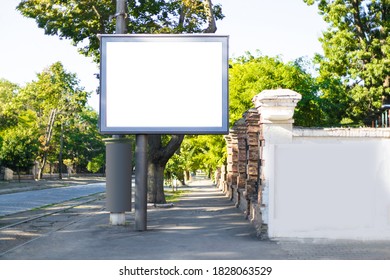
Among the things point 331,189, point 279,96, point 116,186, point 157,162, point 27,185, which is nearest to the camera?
point 279,96

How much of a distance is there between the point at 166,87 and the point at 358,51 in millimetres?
21645

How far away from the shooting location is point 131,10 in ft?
88.2

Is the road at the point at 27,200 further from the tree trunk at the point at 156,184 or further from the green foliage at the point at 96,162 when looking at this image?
the green foliage at the point at 96,162

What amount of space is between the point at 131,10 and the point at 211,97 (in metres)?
13.7

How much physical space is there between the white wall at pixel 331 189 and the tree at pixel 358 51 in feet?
66.7

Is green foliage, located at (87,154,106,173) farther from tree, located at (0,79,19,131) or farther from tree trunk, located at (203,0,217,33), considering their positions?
tree trunk, located at (203,0,217,33)

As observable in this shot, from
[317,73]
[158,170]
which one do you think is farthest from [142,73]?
[317,73]

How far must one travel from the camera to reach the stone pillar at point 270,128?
13328 millimetres

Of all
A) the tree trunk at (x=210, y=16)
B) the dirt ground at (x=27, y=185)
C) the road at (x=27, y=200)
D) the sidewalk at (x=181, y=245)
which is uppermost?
the tree trunk at (x=210, y=16)

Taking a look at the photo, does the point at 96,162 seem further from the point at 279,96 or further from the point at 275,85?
the point at 279,96

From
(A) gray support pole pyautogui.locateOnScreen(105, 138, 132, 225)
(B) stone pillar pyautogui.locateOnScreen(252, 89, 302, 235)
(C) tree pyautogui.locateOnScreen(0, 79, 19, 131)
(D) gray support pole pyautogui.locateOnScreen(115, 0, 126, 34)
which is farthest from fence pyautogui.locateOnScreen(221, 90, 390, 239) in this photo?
(C) tree pyautogui.locateOnScreen(0, 79, 19, 131)

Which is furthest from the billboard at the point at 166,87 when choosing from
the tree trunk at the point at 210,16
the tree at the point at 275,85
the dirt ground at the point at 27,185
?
the dirt ground at the point at 27,185

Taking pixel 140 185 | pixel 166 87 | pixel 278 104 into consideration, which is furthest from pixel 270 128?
pixel 140 185

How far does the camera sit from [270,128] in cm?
1349
